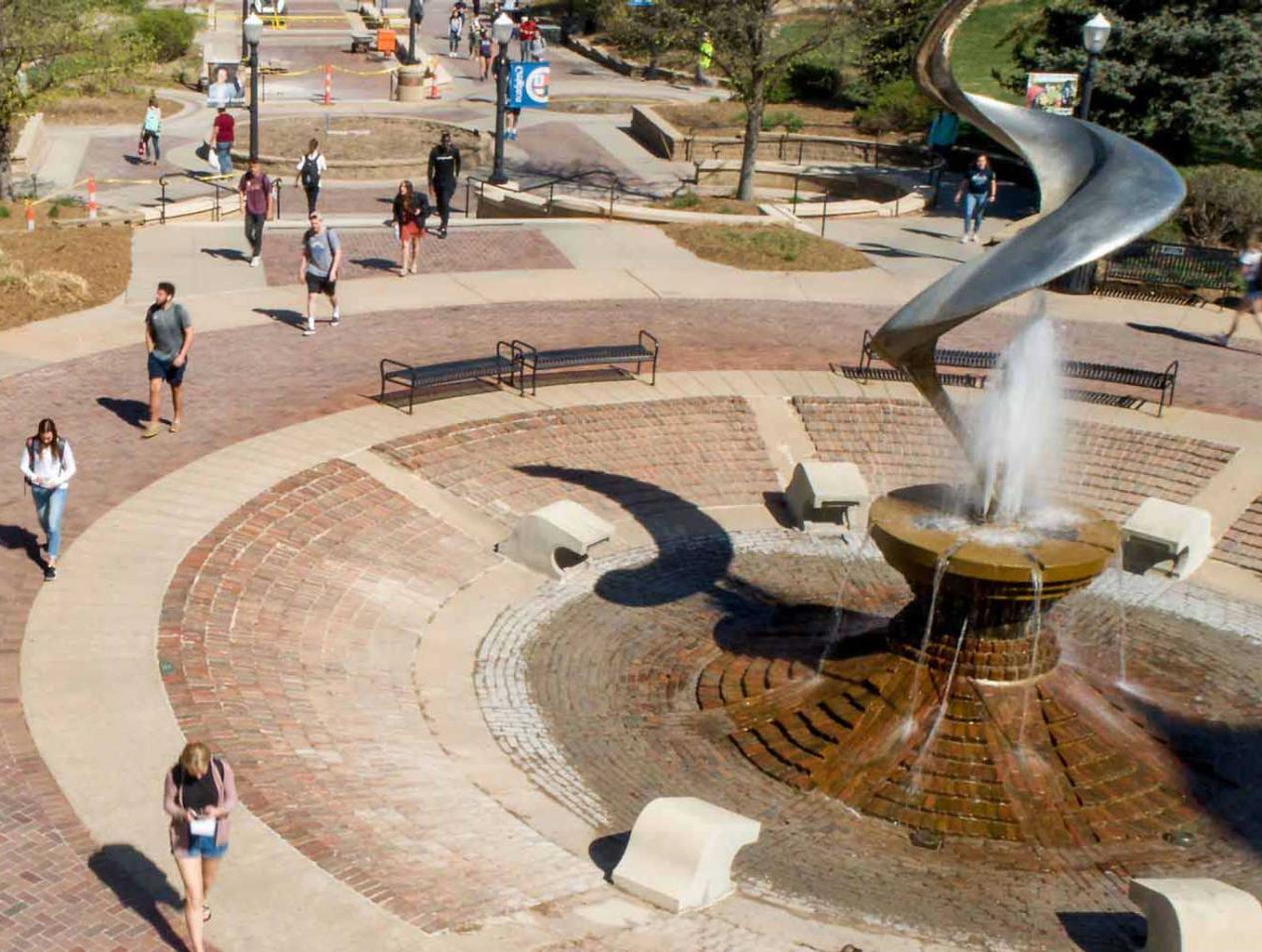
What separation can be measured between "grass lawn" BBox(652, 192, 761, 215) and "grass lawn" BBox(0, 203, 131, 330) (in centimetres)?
1078

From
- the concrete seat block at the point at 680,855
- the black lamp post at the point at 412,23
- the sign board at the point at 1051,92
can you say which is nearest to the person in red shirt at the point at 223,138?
the sign board at the point at 1051,92

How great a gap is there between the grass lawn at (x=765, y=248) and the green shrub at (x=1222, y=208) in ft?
20.8

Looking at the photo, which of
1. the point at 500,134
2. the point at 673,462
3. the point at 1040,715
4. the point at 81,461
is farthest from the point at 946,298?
the point at 500,134

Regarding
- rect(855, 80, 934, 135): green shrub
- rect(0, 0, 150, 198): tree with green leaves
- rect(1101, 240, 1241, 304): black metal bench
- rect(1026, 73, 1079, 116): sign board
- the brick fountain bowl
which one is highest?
rect(1026, 73, 1079, 116): sign board

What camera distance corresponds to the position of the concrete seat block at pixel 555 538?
17109mm

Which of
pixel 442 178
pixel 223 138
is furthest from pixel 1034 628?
pixel 223 138

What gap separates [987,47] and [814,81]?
37.3ft

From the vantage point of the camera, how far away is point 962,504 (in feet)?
48.0

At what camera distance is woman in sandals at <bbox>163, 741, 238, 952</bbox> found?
9320 mm

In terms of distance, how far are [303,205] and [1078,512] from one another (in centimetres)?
2263

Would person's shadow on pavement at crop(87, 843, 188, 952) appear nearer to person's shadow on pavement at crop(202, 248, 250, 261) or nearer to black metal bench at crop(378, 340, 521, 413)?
black metal bench at crop(378, 340, 521, 413)

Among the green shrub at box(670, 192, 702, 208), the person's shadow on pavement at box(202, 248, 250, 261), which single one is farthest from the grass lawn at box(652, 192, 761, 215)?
the person's shadow on pavement at box(202, 248, 250, 261)

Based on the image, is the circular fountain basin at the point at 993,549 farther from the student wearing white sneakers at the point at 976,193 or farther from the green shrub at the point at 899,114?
the green shrub at the point at 899,114

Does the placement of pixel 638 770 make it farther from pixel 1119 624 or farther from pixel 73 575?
pixel 1119 624
